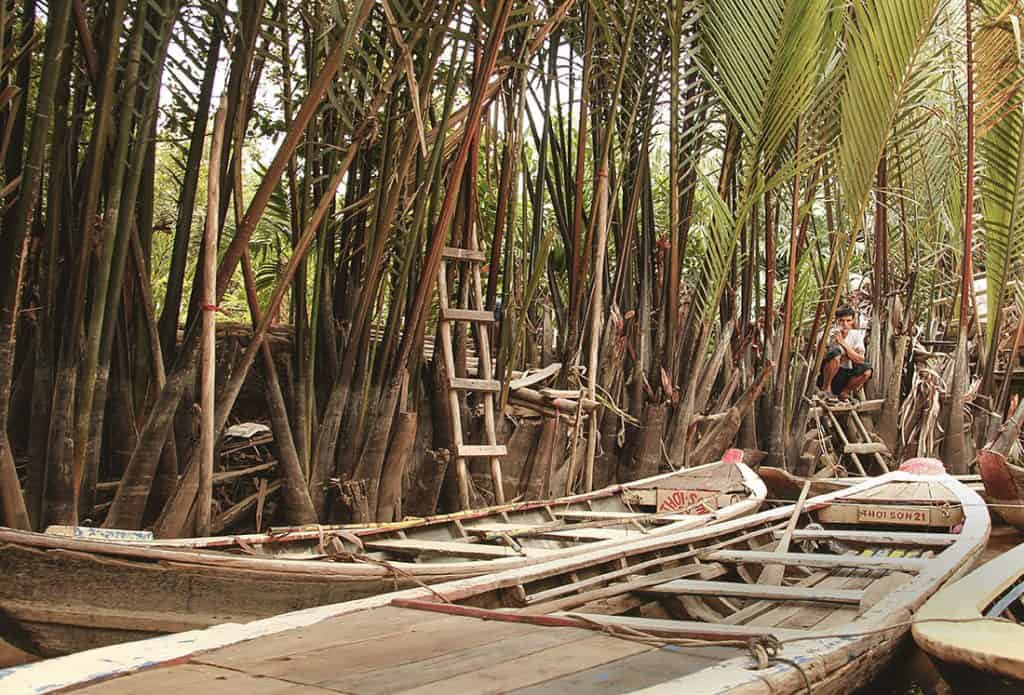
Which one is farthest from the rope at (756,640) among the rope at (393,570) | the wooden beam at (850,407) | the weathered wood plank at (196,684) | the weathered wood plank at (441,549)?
the wooden beam at (850,407)

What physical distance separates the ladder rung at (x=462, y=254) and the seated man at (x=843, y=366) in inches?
151

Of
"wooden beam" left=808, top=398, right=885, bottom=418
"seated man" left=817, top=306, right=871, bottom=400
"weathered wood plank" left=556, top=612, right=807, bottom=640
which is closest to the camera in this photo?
"weathered wood plank" left=556, top=612, right=807, bottom=640

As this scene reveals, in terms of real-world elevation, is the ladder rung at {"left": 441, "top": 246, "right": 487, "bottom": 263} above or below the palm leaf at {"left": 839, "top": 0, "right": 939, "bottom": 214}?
below

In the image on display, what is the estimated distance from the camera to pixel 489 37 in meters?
4.32

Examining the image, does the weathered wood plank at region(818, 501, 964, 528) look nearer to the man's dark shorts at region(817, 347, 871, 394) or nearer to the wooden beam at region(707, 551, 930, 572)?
the wooden beam at region(707, 551, 930, 572)

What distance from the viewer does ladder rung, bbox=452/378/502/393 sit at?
5113mm

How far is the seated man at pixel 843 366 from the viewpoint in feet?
26.2

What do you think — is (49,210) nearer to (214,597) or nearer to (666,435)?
(214,597)

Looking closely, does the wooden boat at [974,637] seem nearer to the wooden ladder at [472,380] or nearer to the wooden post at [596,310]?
the wooden ladder at [472,380]

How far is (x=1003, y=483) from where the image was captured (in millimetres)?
5805

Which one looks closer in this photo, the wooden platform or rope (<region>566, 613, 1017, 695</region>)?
the wooden platform

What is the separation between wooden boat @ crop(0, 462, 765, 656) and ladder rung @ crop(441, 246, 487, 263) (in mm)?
1334

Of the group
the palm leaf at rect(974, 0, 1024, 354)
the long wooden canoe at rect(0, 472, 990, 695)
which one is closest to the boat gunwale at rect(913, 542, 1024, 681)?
the long wooden canoe at rect(0, 472, 990, 695)

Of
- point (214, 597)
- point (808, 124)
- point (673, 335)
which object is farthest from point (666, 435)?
point (214, 597)
